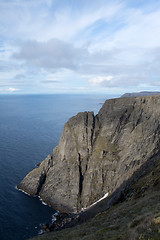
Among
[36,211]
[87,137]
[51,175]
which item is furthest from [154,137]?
[36,211]

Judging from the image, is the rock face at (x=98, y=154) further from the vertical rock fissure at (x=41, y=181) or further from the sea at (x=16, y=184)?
the sea at (x=16, y=184)

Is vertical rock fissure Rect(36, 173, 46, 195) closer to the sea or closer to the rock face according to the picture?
the rock face

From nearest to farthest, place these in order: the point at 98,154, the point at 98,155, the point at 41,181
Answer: the point at 98,155 → the point at 98,154 → the point at 41,181

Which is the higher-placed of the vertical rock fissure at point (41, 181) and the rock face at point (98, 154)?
the rock face at point (98, 154)

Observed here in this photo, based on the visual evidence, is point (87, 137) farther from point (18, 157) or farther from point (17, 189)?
point (18, 157)

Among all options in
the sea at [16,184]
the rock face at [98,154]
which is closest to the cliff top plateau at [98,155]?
the rock face at [98,154]

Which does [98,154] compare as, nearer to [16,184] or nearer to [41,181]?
[41,181]

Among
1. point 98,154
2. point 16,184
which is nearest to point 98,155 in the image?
point 98,154

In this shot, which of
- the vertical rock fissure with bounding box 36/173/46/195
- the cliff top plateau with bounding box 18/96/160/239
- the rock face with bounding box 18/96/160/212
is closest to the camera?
the cliff top plateau with bounding box 18/96/160/239

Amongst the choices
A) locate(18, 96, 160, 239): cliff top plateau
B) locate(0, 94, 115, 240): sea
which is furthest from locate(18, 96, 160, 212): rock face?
locate(0, 94, 115, 240): sea
